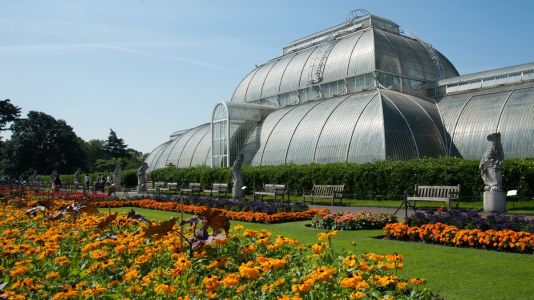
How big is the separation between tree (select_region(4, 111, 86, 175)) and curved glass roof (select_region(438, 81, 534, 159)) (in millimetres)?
64832

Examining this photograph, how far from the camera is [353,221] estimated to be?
1416 centimetres

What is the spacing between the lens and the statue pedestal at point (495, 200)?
18391 millimetres

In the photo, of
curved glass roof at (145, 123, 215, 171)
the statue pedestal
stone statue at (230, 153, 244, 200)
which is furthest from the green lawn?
curved glass roof at (145, 123, 215, 171)

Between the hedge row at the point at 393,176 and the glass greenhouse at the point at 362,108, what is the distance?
11.8 ft

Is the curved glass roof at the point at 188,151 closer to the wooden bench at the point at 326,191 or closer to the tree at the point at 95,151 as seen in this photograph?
the wooden bench at the point at 326,191

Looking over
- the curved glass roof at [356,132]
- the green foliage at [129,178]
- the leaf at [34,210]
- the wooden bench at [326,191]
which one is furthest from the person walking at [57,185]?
the leaf at [34,210]

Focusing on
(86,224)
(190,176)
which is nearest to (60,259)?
(86,224)

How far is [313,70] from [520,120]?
833 inches

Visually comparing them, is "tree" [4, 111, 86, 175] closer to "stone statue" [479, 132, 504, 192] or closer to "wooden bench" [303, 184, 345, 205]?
"wooden bench" [303, 184, 345, 205]

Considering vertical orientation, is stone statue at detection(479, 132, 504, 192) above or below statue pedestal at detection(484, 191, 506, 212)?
above

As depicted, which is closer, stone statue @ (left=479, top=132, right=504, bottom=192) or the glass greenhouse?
stone statue @ (left=479, top=132, right=504, bottom=192)

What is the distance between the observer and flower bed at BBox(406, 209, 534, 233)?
11.0m

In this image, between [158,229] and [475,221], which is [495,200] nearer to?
[475,221]

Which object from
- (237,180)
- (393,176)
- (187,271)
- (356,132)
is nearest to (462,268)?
(187,271)
